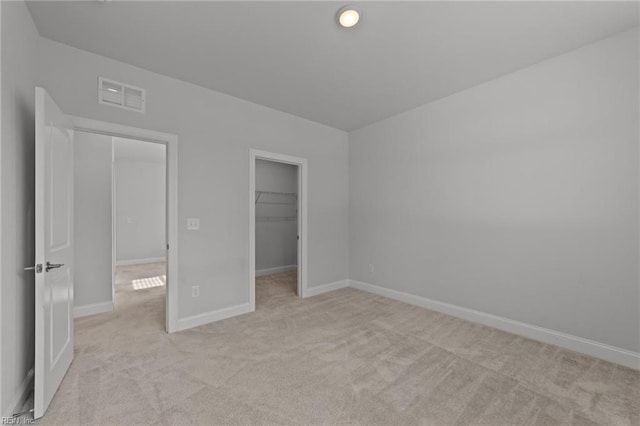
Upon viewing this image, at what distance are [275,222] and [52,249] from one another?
430cm

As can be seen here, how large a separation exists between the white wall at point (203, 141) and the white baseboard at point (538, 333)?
2.40 meters

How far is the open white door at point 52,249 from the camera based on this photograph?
1622 millimetres

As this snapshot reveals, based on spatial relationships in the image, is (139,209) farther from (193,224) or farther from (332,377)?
(332,377)

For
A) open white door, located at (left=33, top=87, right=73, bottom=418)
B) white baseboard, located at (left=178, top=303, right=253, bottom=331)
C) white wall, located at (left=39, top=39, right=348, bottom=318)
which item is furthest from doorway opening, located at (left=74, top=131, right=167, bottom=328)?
open white door, located at (left=33, top=87, right=73, bottom=418)

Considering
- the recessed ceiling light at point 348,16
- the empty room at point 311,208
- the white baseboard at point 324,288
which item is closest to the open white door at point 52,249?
the empty room at point 311,208

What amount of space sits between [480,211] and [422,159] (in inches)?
39.8

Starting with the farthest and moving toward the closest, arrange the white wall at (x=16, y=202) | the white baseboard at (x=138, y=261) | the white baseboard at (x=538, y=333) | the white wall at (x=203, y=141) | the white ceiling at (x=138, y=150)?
the white baseboard at (x=138, y=261)
the white ceiling at (x=138, y=150)
the white wall at (x=203, y=141)
the white baseboard at (x=538, y=333)
the white wall at (x=16, y=202)

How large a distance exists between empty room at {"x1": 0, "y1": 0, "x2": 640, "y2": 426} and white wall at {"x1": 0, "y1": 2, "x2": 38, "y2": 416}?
24 millimetres

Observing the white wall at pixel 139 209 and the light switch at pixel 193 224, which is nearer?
the light switch at pixel 193 224

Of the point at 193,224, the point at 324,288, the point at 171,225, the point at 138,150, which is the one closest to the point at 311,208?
the point at 324,288

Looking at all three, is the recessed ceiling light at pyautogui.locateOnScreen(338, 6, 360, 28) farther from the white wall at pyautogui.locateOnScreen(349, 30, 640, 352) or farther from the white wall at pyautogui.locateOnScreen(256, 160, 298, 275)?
the white wall at pyautogui.locateOnScreen(256, 160, 298, 275)

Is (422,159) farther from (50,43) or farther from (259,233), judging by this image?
(50,43)

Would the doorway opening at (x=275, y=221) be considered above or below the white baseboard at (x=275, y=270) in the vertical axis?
above

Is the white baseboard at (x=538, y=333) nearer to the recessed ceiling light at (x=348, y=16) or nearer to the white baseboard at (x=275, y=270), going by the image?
the white baseboard at (x=275, y=270)
